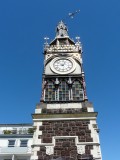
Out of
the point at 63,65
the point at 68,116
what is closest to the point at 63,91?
the point at 63,65

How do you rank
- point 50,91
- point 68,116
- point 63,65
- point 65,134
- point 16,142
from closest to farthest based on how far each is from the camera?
point 65,134 → point 68,116 → point 50,91 → point 63,65 → point 16,142

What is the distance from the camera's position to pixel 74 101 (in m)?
22.8

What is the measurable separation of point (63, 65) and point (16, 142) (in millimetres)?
12181

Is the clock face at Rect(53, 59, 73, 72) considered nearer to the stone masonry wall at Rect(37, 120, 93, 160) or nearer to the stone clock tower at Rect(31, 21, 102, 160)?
the stone clock tower at Rect(31, 21, 102, 160)

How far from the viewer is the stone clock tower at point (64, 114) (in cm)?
1895

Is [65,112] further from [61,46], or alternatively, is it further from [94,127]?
[61,46]

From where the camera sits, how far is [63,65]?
26.5m

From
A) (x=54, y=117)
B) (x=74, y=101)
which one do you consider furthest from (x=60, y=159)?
(x=74, y=101)

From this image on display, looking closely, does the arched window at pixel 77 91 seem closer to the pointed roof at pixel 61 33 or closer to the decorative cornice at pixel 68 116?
the decorative cornice at pixel 68 116

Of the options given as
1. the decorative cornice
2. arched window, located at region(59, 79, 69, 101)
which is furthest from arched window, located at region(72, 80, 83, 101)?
the decorative cornice

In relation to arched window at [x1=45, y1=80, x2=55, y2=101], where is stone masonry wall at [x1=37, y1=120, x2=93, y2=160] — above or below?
below

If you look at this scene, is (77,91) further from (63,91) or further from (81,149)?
(81,149)

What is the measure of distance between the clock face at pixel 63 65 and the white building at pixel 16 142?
8.50 metres

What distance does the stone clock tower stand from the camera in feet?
62.2
